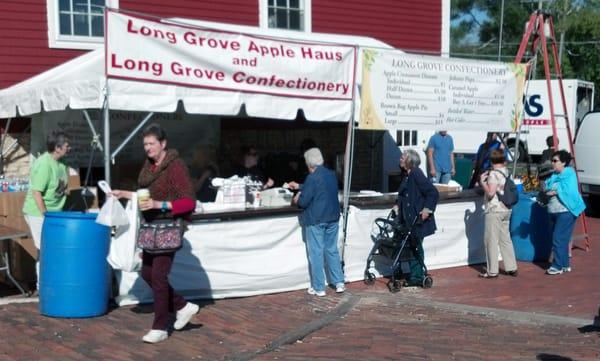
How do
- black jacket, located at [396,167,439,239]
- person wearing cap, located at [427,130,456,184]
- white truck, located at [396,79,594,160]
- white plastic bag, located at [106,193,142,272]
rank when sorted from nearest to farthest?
white plastic bag, located at [106,193,142,272], black jacket, located at [396,167,439,239], person wearing cap, located at [427,130,456,184], white truck, located at [396,79,594,160]

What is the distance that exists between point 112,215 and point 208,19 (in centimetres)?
792

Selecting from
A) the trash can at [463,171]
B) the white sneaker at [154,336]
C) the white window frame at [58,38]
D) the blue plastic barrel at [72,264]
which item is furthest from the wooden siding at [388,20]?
the white sneaker at [154,336]

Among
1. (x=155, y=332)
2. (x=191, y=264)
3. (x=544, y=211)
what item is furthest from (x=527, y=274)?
(x=155, y=332)

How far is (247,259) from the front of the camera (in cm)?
803

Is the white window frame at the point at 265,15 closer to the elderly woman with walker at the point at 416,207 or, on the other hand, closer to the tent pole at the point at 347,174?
the tent pole at the point at 347,174

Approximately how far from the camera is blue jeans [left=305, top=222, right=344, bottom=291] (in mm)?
8117

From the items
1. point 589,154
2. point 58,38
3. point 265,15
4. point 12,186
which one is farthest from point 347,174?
point 589,154

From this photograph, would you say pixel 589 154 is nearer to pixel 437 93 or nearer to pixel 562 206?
pixel 562 206

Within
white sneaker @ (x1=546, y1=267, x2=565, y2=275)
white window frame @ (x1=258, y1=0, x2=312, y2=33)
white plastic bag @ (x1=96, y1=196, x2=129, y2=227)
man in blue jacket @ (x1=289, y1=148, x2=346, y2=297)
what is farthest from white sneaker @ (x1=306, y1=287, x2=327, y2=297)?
white window frame @ (x1=258, y1=0, x2=312, y2=33)

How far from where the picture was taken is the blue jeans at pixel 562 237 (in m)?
9.40

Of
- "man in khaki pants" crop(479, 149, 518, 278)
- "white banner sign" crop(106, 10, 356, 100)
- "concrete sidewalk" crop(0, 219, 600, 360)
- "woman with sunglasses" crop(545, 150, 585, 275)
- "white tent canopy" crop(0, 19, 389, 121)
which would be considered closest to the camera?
"concrete sidewalk" crop(0, 219, 600, 360)

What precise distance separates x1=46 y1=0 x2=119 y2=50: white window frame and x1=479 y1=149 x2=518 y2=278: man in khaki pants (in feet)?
21.8

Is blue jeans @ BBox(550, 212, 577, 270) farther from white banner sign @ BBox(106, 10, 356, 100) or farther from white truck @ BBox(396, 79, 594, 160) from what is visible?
white truck @ BBox(396, 79, 594, 160)

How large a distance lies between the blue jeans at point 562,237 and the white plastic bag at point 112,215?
18.3 ft
